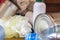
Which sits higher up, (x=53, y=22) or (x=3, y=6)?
(x=3, y=6)

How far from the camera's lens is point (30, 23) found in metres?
1.04

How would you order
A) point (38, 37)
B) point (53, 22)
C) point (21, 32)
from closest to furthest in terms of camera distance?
point (53, 22)
point (38, 37)
point (21, 32)

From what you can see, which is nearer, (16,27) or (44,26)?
(44,26)

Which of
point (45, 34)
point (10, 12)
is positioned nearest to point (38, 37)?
point (45, 34)

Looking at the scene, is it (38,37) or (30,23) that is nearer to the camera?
(38,37)

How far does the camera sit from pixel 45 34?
0.72 meters

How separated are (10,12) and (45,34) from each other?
0.48 metres

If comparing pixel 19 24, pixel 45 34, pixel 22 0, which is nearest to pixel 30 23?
pixel 19 24

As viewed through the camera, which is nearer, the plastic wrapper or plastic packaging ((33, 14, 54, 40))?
plastic packaging ((33, 14, 54, 40))

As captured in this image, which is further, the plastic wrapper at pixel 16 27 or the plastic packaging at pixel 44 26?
the plastic wrapper at pixel 16 27

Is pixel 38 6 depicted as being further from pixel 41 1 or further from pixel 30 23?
pixel 30 23

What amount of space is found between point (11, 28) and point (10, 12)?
0.71ft

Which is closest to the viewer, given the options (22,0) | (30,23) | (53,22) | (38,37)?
(53,22)

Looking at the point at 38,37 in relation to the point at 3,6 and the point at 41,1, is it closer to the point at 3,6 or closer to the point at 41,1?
the point at 41,1
